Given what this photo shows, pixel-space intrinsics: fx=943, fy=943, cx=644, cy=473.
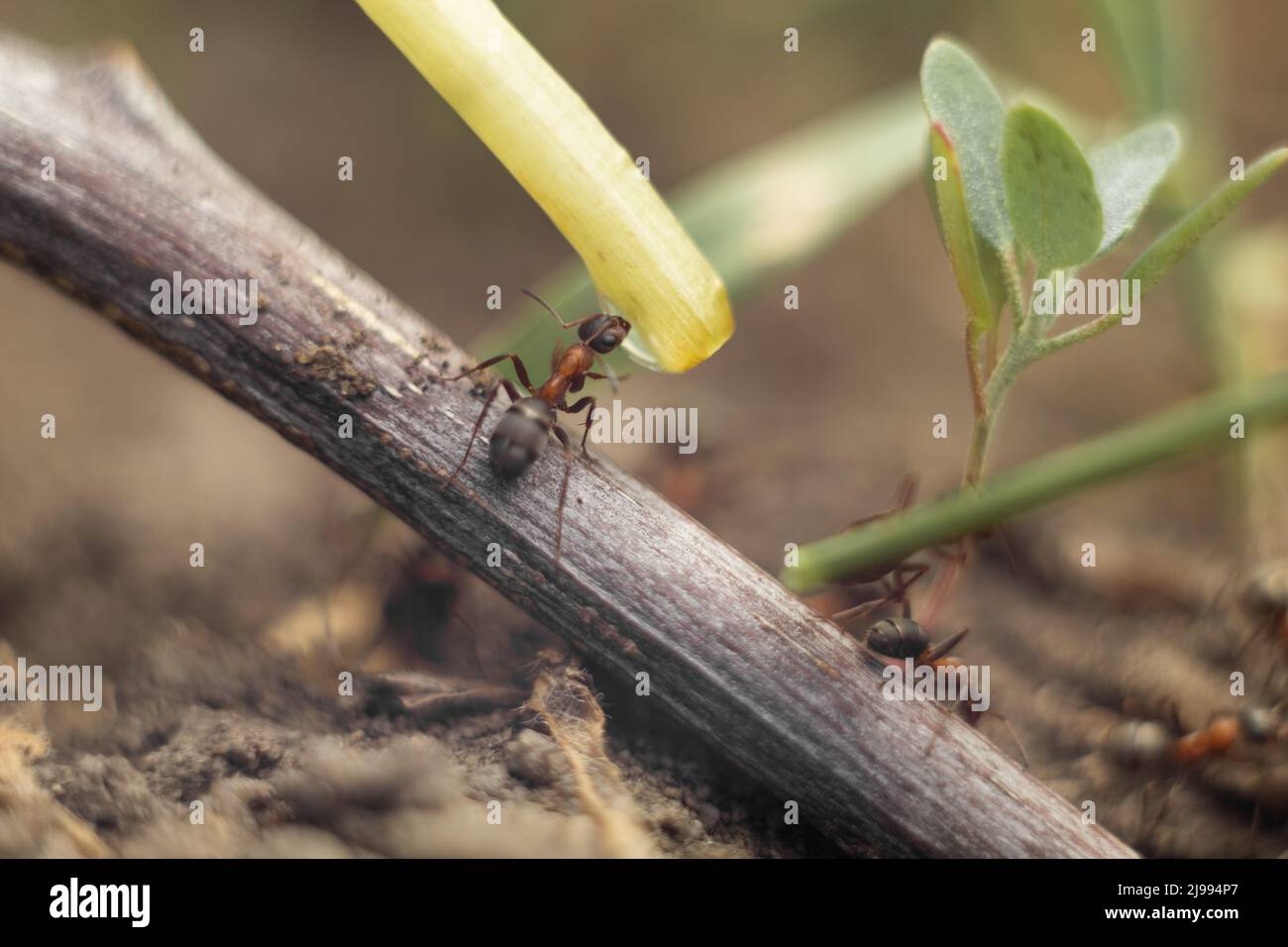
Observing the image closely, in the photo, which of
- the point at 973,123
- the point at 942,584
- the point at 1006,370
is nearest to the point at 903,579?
the point at 942,584

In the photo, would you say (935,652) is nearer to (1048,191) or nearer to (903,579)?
(903,579)

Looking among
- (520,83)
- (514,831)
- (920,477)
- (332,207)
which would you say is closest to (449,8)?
(520,83)

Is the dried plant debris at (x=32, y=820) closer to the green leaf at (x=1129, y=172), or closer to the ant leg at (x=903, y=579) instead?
the ant leg at (x=903, y=579)

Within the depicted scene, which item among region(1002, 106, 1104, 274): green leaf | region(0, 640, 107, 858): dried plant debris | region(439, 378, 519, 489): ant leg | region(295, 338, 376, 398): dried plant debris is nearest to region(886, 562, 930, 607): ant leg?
region(1002, 106, 1104, 274): green leaf

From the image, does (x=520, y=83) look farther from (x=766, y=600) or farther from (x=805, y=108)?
(x=805, y=108)

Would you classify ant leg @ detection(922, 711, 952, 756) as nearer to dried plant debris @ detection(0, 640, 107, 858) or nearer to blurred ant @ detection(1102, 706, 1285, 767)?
blurred ant @ detection(1102, 706, 1285, 767)

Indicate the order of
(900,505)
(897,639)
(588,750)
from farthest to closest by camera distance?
(900,505), (897,639), (588,750)
